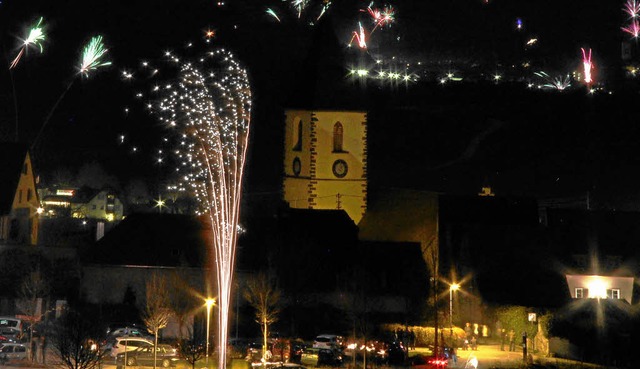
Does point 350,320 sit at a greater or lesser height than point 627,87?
lesser

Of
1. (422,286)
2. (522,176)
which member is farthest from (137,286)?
(522,176)

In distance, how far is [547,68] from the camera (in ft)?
511

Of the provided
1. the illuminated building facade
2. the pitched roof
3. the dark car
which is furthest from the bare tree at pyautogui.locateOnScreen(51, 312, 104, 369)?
the pitched roof

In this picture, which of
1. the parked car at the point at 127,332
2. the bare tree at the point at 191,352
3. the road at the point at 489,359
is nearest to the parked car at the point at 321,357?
the road at the point at 489,359

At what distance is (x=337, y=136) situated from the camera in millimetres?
76562

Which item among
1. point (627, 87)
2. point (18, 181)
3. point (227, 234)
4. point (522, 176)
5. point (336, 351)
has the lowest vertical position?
point (336, 351)

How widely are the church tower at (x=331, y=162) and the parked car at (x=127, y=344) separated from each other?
30.9 m

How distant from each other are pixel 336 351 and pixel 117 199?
97.8 meters

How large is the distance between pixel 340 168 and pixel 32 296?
2839 centimetres

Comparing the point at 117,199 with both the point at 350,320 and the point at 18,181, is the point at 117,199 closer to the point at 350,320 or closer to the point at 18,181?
the point at 18,181

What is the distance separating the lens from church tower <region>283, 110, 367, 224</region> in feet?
249

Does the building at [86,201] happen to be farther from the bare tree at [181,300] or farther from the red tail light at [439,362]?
the red tail light at [439,362]

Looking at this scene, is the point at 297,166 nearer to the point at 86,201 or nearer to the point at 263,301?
the point at 263,301

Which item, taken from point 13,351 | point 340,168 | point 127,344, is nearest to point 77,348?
point 127,344
